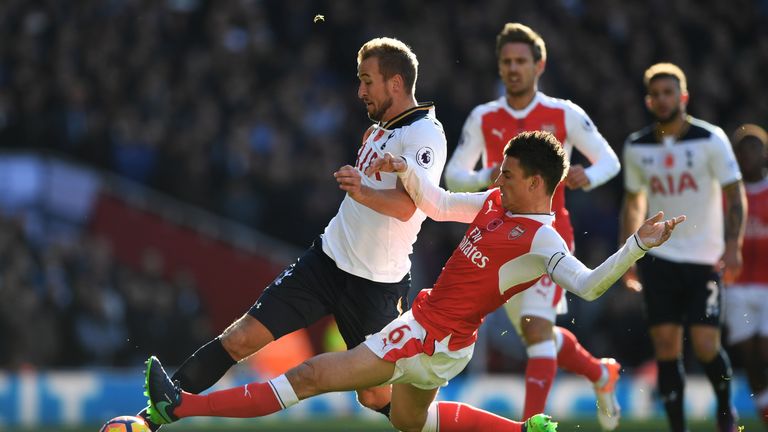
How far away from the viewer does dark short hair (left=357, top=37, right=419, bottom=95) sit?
7.29 metres

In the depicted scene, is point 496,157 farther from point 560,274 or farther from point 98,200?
point 98,200

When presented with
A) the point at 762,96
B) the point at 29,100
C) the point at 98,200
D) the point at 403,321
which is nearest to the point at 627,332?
the point at 762,96

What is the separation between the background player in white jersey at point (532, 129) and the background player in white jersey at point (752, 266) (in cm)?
221

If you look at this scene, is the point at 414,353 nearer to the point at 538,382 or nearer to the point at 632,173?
the point at 538,382

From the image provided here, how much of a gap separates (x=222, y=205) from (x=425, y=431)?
33.3 ft

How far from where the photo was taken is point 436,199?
7023 mm

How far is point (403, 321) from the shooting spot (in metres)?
6.85

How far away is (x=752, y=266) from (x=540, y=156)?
4.92 m

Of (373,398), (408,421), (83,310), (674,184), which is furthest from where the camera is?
(83,310)

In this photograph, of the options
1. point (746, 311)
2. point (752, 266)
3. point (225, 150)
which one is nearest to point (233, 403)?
point (746, 311)

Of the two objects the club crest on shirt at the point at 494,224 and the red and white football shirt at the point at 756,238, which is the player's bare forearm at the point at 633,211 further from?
the club crest on shirt at the point at 494,224

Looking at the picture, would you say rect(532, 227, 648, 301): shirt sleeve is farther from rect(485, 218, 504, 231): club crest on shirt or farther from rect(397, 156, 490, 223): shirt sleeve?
rect(397, 156, 490, 223): shirt sleeve

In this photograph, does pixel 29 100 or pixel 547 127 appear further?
pixel 29 100

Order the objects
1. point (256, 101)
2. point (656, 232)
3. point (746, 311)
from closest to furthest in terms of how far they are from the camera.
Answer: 1. point (656, 232)
2. point (746, 311)
3. point (256, 101)
